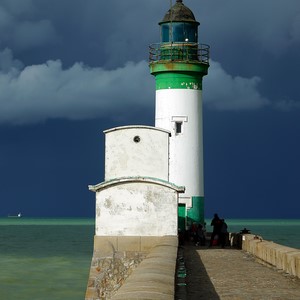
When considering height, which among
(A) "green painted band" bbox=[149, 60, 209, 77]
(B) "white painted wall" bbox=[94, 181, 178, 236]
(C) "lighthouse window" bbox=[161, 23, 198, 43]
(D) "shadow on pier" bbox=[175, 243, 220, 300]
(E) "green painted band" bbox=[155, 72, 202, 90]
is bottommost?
(D) "shadow on pier" bbox=[175, 243, 220, 300]

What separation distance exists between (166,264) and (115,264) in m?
10.7

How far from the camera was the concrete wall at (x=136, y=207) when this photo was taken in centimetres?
2498

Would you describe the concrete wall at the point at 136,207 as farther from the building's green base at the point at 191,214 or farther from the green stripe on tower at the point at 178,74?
the green stripe on tower at the point at 178,74

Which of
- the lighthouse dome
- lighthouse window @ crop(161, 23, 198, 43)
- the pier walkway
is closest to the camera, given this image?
the pier walkway

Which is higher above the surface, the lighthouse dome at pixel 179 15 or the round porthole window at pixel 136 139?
the lighthouse dome at pixel 179 15

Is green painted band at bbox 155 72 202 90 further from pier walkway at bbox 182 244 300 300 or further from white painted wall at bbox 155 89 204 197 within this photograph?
pier walkway at bbox 182 244 300 300

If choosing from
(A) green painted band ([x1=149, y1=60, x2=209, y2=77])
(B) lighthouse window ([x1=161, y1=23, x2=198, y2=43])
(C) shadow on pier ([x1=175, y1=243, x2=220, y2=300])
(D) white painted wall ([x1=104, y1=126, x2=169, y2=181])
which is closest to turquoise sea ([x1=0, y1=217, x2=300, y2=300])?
(D) white painted wall ([x1=104, y1=126, x2=169, y2=181])

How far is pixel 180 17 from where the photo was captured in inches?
1273

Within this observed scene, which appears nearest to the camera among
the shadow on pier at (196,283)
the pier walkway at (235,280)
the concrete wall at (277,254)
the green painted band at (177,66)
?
the shadow on pier at (196,283)

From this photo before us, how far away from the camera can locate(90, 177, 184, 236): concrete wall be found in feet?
82.0

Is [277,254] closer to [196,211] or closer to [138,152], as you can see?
[138,152]

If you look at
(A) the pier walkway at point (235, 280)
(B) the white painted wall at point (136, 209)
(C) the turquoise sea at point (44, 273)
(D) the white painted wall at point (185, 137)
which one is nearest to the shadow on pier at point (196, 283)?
(A) the pier walkway at point (235, 280)

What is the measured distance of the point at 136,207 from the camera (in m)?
25.1

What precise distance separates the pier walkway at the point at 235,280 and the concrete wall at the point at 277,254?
16 cm
